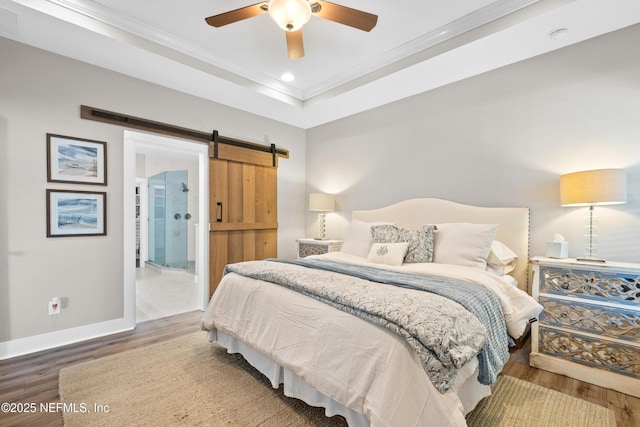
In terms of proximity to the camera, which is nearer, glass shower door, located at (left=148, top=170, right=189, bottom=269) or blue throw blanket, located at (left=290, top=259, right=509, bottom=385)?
blue throw blanket, located at (left=290, top=259, right=509, bottom=385)

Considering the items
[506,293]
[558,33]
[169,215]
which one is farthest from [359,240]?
[169,215]

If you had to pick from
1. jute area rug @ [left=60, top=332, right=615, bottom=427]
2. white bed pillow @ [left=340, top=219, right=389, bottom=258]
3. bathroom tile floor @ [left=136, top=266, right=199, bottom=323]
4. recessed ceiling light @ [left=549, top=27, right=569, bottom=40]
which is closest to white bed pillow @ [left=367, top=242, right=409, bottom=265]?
white bed pillow @ [left=340, top=219, right=389, bottom=258]

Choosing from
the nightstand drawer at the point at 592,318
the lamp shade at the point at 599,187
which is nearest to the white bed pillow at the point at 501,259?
the nightstand drawer at the point at 592,318

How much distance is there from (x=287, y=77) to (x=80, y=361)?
10.8 feet

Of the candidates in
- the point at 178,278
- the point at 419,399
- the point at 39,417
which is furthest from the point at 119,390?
the point at 178,278

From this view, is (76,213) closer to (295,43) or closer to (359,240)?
(295,43)

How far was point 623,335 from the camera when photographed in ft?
6.32

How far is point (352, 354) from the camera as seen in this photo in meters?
1.38

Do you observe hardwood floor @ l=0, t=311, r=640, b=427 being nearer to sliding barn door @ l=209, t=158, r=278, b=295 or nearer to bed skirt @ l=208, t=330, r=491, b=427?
bed skirt @ l=208, t=330, r=491, b=427

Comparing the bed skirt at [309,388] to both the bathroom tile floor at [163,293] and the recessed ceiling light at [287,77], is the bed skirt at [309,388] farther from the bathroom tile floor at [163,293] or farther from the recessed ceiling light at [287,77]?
the recessed ceiling light at [287,77]

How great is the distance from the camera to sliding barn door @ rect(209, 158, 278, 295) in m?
3.70

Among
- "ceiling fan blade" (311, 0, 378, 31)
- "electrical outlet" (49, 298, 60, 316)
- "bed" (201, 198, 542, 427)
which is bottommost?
"electrical outlet" (49, 298, 60, 316)

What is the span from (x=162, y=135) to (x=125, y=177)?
62cm

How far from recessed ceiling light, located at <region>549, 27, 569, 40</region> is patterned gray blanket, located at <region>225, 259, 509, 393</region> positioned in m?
2.10
